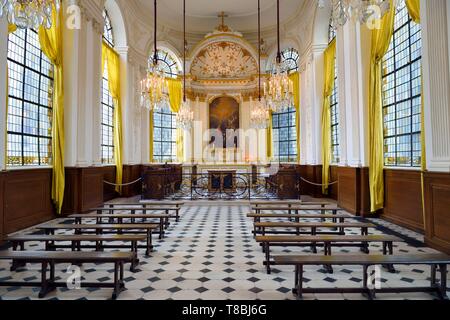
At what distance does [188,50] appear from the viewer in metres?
16.0

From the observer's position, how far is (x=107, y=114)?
1162 centimetres

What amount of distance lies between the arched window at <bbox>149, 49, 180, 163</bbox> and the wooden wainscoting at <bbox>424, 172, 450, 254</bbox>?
12199 millimetres

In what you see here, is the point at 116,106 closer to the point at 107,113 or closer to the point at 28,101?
the point at 107,113

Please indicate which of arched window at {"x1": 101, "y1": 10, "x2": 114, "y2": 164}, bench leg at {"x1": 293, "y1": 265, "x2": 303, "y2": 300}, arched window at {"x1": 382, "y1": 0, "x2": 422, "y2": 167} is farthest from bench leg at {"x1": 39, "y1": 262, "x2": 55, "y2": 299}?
arched window at {"x1": 101, "y1": 10, "x2": 114, "y2": 164}

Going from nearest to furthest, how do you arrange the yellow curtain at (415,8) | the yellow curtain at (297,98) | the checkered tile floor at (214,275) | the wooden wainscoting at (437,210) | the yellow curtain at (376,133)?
1. the checkered tile floor at (214,275)
2. the wooden wainscoting at (437,210)
3. the yellow curtain at (415,8)
4. the yellow curtain at (376,133)
5. the yellow curtain at (297,98)

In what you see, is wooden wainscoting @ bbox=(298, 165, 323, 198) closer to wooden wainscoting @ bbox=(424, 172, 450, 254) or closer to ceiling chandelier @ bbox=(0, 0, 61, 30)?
wooden wainscoting @ bbox=(424, 172, 450, 254)

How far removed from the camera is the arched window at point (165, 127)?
604 inches

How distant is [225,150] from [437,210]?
12084mm

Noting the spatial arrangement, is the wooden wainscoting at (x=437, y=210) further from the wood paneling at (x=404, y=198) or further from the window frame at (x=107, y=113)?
the window frame at (x=107, y=113)

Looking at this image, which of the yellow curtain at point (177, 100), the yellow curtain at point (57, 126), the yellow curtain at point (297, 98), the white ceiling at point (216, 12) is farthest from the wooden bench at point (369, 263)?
the yellow curtain at point (177, 100)

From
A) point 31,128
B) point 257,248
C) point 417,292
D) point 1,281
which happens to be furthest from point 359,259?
point 31,128

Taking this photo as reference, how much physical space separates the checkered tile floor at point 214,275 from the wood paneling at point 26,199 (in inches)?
50.4

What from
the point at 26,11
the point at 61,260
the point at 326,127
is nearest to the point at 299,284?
the point at 61,260

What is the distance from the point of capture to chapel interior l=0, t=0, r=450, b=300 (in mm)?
3760
